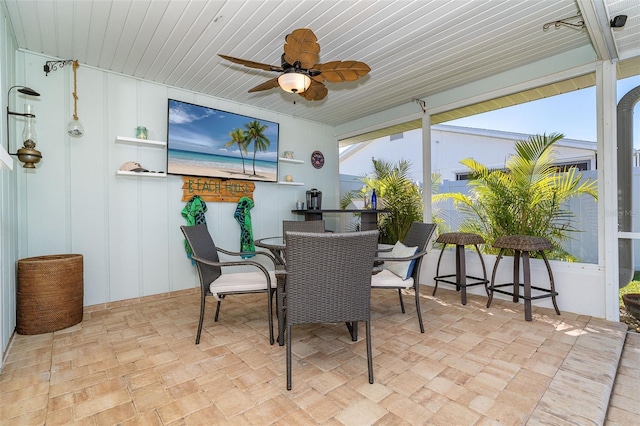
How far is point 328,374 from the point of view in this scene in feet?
6.11

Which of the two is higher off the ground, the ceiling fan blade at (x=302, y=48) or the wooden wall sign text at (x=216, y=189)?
the ceiling fan blade at (x=302, y=48)

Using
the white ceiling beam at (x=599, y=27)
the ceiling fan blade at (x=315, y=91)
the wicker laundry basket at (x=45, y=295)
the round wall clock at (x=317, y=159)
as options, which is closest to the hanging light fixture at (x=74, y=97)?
the wicker laundry basket at (x=45, y=295)

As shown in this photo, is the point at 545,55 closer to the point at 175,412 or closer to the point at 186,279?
the point at 175,412

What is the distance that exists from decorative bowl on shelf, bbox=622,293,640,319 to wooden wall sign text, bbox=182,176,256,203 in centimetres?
436

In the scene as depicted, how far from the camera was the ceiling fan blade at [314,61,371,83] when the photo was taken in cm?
233

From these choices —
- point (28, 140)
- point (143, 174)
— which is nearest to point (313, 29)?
point (143, 174)

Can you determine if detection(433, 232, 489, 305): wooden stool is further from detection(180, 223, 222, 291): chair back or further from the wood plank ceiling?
detection(180, 223, 222, 291): chair back

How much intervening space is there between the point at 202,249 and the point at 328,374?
1.50 metres

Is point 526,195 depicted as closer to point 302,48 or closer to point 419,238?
point 419,238

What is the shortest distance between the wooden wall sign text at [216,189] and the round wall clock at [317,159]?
4.35ft

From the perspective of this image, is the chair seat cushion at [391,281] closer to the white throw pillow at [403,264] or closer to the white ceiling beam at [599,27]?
the white throw pillow at [403,264]

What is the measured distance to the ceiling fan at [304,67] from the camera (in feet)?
6.73

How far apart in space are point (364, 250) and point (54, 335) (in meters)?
2.79

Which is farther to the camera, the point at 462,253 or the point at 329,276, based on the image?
the point at 462,253
